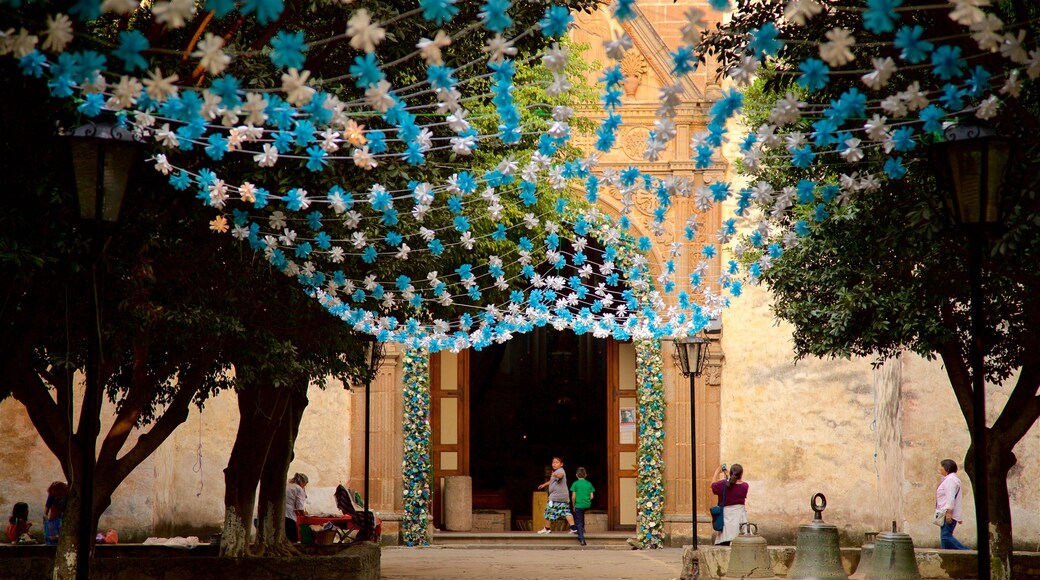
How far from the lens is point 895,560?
1177cm

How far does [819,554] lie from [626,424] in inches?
462

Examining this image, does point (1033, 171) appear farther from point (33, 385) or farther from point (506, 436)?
point (506, 436)

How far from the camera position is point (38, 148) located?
28.7ft

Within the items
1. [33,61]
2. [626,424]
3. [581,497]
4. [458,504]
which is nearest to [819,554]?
[33,61]

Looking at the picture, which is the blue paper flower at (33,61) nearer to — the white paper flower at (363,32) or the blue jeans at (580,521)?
the white paper flower at (363,32)

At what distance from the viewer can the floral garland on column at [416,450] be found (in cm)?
2203

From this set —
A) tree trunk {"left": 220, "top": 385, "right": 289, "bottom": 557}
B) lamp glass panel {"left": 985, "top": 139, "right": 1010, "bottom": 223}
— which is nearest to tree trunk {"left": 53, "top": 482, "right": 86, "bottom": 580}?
tree trunk {"left": 220, "top": 385, "right": 289, "bottom": 557}

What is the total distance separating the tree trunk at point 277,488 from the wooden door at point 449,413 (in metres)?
7.27

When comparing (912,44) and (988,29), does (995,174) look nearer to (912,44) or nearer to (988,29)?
(912,44)

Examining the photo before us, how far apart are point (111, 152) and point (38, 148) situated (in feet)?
6.05

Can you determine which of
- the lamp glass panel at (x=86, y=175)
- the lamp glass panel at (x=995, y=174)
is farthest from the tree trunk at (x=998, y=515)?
the lamp glass panel at (x=86, y=175)

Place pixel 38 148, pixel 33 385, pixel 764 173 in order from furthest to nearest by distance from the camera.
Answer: pixel 764 173
pixel 33 385
pixel 38 148

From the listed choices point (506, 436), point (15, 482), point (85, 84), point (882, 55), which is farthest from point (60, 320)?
point (506, 436)

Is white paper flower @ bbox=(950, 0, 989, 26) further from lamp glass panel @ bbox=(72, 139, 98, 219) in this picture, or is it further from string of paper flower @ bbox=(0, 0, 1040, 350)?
lamp glass panel @ bbox=(72, 139, 98, 219)
